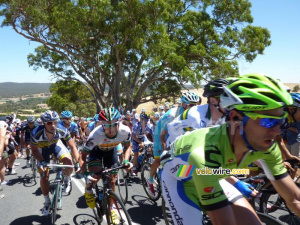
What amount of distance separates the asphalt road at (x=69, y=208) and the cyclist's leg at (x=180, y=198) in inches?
88.9

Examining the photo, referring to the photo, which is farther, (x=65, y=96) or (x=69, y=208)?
(x=65, y=96)

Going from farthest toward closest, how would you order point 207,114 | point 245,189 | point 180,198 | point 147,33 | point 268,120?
point 147,33, point 207,114, point 245,189, point 180,198, point 268,120

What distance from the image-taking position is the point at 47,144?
538cm

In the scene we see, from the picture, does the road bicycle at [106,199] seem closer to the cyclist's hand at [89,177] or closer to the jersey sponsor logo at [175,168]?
the cyclist's hand at [89,177]

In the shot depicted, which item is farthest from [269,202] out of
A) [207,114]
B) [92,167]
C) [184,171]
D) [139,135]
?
[139,135]

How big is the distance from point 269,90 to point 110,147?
327 centimetres

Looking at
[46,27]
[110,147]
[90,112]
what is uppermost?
[46,27]

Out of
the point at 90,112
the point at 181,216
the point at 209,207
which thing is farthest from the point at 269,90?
the point at 90,112

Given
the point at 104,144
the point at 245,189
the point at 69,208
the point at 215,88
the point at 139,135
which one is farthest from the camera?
the point at 139,135

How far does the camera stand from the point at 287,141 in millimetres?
4883

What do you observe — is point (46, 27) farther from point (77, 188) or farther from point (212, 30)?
point (77, 188)

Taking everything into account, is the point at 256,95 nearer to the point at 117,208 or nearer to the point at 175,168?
the point at 175,168

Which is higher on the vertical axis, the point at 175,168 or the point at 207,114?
the point at 207,114

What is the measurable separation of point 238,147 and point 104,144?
2886mm
